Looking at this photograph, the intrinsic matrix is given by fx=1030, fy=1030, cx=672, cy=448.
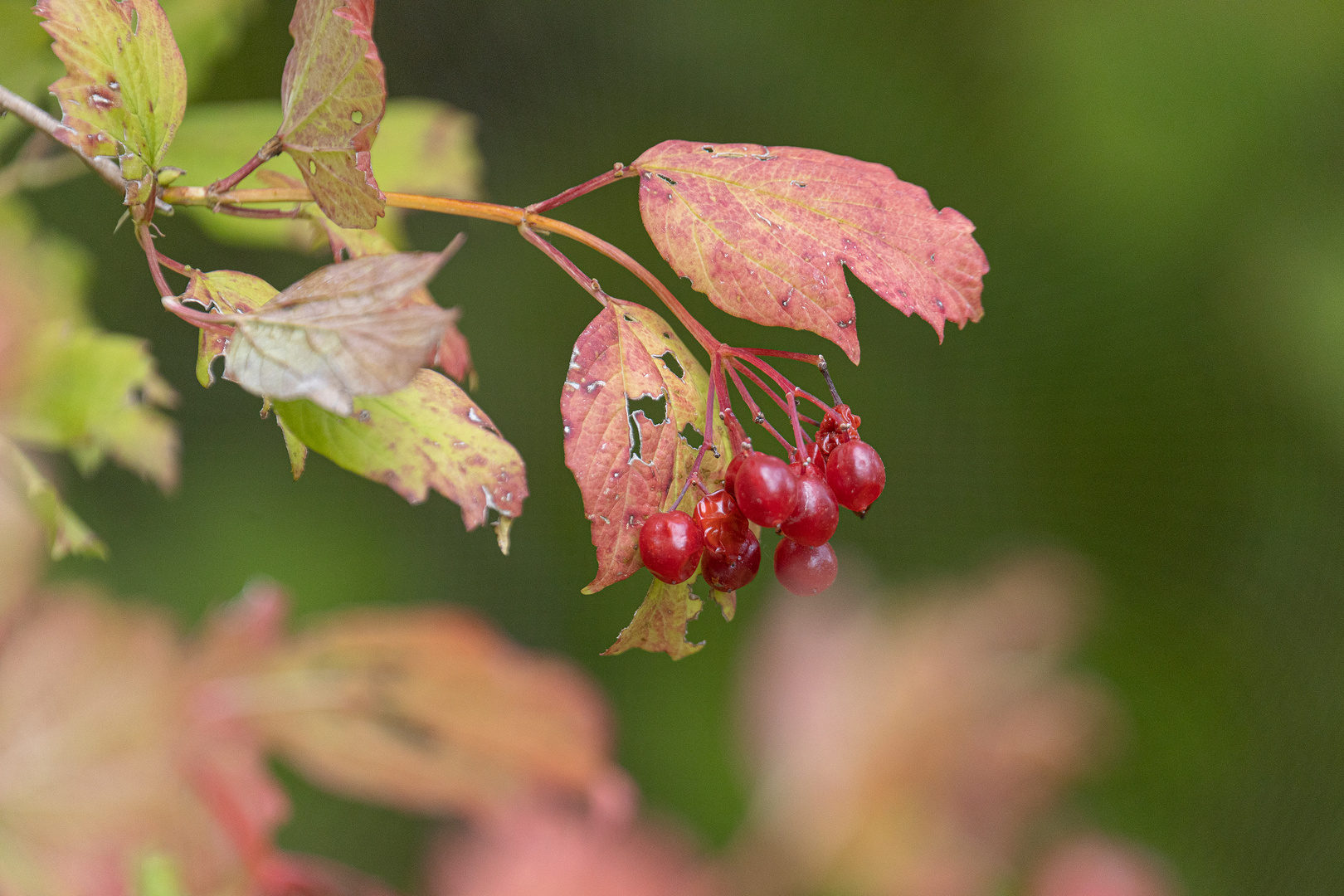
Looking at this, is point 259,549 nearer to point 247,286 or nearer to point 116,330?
point 116,330

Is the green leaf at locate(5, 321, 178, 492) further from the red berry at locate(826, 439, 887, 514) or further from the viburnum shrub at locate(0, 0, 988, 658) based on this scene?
the red berry at locate(826, 439, 887, 514)

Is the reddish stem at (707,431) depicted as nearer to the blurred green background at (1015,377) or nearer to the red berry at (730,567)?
the red berry at (730,567)

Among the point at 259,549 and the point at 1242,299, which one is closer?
the point at 259,549

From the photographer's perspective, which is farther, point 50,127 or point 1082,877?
point 1082,877

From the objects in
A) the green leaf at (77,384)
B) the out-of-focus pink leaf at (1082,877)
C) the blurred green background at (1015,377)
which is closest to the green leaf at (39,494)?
the green leaf at (77,384)

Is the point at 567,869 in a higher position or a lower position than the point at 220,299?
lower

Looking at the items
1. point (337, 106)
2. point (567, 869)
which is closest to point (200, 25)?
point (337, 106)

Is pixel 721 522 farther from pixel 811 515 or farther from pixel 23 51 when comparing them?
pixel 23 51

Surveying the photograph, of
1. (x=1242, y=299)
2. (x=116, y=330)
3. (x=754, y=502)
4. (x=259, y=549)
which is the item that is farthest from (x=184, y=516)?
(x=1242, y=299)

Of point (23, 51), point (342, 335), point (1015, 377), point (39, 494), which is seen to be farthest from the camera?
point (1015, 377)
